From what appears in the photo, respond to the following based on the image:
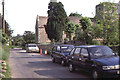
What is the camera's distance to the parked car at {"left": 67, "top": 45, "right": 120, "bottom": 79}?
8.46 m

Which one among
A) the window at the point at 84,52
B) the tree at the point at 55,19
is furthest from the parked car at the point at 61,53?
the tree at the point at 55,19

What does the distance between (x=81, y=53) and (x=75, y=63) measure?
840 millimetres

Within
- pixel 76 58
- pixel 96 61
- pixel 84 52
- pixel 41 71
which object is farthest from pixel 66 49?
pixel 96 61

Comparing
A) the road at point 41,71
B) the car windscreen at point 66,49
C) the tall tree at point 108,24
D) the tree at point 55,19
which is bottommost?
the road at point 41,71

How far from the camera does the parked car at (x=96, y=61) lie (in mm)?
8461

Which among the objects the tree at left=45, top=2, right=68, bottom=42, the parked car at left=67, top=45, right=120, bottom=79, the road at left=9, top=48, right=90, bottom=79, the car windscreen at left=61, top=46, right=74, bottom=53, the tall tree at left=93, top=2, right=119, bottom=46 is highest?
the tree at left=45, top=2, right=68, bottom=42

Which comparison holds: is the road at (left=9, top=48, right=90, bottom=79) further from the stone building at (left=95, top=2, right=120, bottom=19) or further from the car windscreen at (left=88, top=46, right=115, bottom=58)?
the stone building at (left=95, top=2, right=120, bottom=19)

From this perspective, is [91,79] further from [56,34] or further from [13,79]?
[56,34]

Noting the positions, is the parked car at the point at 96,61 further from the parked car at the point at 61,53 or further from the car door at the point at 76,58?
the parked car at the point at 61,53

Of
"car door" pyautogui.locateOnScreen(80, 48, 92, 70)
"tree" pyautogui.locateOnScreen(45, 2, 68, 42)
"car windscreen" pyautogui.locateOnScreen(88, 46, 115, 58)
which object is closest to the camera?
"car door" pyautogui.locateOnScreen(80, 48, 92, 70)

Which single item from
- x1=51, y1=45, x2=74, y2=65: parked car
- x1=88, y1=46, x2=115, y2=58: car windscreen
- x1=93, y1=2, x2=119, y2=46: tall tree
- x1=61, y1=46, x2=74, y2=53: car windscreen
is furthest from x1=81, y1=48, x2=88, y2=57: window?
x1=93, y1=2, x2=119, y2=46: tall tree

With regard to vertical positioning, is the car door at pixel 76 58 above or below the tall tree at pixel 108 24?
below

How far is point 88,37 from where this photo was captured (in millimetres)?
22047

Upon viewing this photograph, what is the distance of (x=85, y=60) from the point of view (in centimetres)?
988
